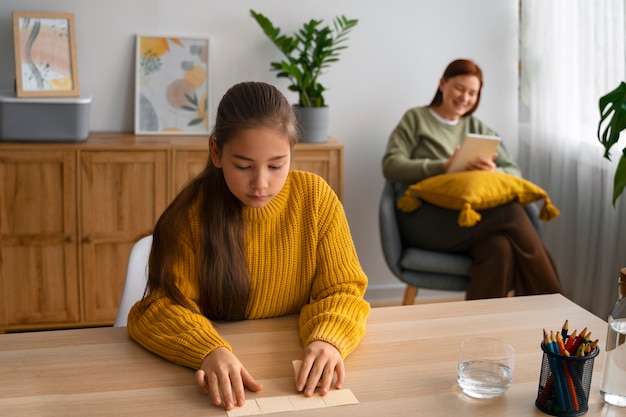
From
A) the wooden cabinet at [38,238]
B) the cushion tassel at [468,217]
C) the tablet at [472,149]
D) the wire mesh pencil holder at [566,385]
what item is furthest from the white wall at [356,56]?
the wire mesh pencil holder at [566,385]

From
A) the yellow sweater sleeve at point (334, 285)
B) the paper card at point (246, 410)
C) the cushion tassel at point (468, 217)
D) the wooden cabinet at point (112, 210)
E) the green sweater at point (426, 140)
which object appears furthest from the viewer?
the green sweater at point (426, 140)

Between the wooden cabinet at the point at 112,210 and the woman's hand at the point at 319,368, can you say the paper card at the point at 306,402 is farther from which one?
the wooden cabinet at the point at 112,210

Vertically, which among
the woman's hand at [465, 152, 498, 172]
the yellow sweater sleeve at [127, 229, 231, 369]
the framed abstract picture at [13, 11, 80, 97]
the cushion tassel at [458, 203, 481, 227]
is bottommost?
the yellow sweater sleeve at [127, 229, 231, 369]

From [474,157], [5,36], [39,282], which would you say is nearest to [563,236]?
[474,157]

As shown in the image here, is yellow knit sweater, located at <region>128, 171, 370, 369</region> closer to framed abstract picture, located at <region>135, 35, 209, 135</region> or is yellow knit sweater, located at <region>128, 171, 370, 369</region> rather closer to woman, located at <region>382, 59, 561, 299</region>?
woman, located at <region>382, 59, 561, 299</region>

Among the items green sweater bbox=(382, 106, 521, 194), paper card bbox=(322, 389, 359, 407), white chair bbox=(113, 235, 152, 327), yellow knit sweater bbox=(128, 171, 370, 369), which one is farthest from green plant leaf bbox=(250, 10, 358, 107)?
paper card bbox=(322, 389, 359, 407)

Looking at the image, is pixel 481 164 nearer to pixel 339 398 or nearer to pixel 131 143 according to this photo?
pixel 131 143

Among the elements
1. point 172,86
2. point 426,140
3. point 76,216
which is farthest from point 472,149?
point 76,216

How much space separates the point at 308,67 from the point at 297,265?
6.33 feet

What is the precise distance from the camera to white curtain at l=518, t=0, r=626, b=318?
3.46 meters

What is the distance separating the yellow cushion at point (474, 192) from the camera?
3244 millimetres

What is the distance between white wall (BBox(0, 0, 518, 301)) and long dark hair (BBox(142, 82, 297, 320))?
2.05m

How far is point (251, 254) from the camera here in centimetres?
181

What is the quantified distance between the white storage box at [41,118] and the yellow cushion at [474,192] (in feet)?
4.48
